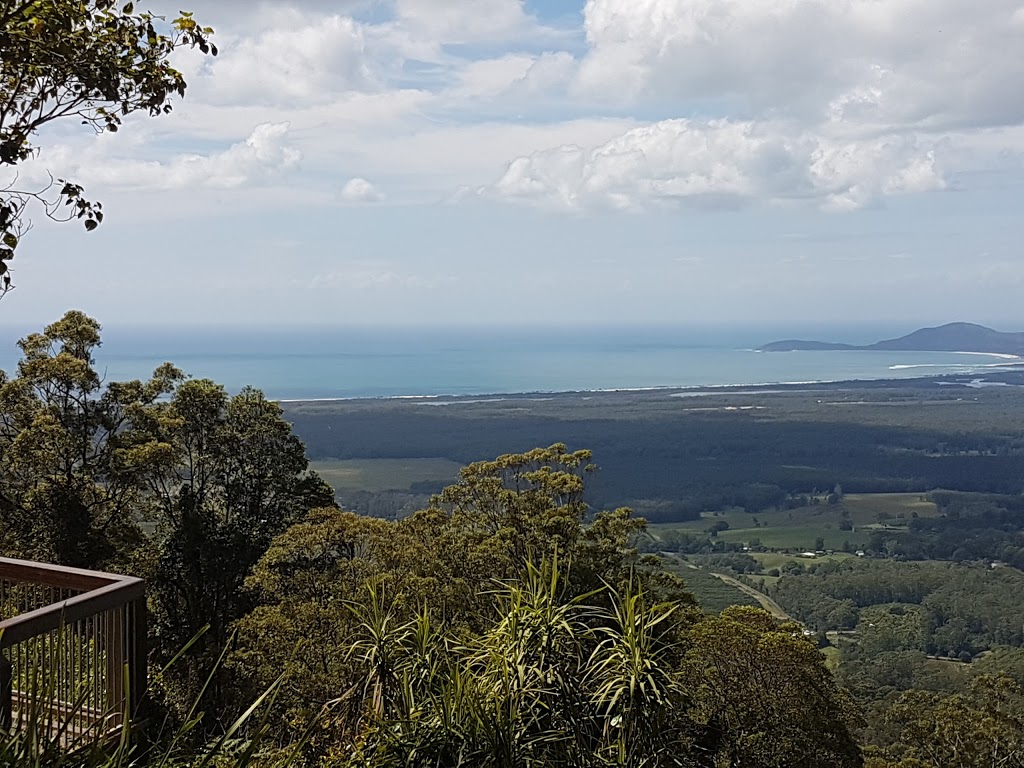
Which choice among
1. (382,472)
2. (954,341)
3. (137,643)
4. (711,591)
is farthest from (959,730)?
(954,341)

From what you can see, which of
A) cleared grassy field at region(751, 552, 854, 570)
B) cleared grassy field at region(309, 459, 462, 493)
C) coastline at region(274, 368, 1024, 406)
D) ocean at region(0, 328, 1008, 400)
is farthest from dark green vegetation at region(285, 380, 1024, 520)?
ocean at region(0, 328, 1008, 400)

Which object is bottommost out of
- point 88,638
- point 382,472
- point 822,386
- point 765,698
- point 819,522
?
point 819,522

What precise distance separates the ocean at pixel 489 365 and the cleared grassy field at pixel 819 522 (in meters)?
39.0

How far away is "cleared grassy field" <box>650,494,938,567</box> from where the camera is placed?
45.2m

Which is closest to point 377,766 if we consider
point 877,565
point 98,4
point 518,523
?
point 98,4

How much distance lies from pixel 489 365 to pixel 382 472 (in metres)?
98.0

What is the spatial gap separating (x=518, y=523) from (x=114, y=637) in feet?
22.2

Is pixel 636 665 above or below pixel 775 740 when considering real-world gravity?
above

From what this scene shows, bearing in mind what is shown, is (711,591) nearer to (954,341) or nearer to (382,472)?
(382,472)

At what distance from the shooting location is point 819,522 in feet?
168

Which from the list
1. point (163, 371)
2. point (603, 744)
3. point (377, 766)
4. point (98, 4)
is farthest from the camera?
point (163, 371)

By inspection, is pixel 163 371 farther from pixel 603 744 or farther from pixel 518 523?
pixel 603 744

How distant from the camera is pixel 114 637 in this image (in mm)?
3572

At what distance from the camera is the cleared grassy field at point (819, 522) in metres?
45.2
